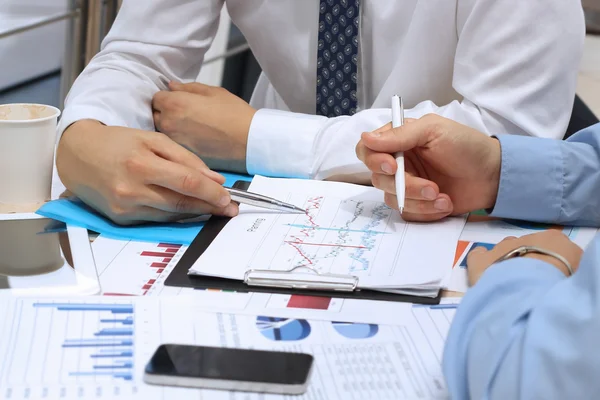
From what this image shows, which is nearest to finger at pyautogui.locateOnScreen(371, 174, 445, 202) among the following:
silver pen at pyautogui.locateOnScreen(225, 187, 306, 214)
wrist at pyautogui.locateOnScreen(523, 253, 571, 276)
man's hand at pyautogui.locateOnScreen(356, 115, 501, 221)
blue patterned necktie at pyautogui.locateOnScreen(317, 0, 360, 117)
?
man's hand at pyautogui.locateOnScreen(356, 115, 501, 221)

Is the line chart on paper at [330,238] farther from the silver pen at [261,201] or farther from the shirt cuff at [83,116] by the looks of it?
the shirt cuff at [83,116]

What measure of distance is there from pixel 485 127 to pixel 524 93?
0.07 meters

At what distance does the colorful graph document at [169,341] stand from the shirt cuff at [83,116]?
0.39 metres

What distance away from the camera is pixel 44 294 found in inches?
29.8

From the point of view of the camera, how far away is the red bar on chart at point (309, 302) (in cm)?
75

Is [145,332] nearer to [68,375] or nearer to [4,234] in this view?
[68,375]

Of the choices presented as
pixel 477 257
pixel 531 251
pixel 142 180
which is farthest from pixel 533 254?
pixel 142 180

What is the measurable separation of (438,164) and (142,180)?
1.18 ft

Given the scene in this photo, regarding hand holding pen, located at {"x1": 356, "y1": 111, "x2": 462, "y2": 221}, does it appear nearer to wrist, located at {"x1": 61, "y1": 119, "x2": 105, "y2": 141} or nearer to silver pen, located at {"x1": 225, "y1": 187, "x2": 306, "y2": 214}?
silver pen, located at {"x1": 225, "y1": 187, "x2": 306, "y2": 214}

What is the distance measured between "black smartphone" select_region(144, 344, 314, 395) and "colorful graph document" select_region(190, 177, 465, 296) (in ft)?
0.49

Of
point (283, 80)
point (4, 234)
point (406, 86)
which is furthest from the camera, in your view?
point (283, 80)

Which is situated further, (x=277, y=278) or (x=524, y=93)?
(x=524, y=93)

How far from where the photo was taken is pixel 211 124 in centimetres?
115

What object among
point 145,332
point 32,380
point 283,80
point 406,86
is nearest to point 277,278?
point 145,332
